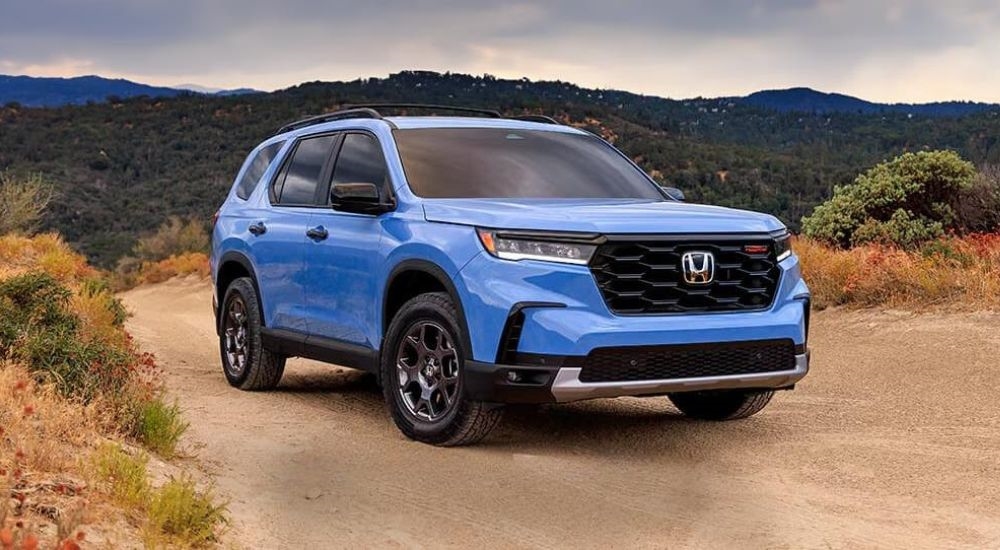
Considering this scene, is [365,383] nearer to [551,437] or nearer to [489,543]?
[551,437]

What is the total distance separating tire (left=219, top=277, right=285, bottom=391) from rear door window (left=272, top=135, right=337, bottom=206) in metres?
0.85

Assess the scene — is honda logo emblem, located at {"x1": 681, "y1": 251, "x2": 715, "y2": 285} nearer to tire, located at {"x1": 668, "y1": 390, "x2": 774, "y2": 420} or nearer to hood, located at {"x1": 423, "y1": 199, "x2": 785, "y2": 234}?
hood, located at {"x1": 423, "y1": 199, "x2": 785, "y2": 234}

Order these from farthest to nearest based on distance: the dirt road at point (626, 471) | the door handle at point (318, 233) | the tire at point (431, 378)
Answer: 1. the door handle at point (318, 233)
2. the tire at point (431, 378)
3. the dirt road at point (626, 471)

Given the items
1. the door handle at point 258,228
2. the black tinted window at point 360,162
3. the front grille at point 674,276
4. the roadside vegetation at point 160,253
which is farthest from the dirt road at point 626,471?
the roadside vegetation at point 160,253

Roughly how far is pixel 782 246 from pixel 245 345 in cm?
442

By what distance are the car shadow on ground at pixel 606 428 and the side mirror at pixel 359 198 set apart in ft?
4.64

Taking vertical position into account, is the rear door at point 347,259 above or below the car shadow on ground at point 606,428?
above

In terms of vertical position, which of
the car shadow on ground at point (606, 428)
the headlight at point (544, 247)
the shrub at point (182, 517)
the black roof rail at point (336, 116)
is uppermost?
the black roof rail at point (336, 116)

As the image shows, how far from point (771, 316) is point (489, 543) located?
2414 mm

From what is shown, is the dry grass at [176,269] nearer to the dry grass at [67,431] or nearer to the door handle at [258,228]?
the door handle at [258,228]

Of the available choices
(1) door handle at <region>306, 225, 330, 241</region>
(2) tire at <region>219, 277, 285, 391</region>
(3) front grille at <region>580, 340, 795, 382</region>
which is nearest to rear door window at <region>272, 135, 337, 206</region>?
(1) door handle at <region>306, 225, 330, 241</region>

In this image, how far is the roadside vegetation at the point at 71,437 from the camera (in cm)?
441

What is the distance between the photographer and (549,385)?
239 inches

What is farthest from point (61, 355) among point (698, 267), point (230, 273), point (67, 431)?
point (698, 267)
